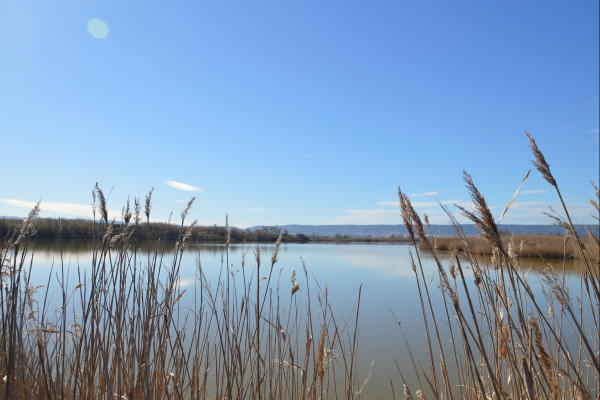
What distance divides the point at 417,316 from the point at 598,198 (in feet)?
19.7

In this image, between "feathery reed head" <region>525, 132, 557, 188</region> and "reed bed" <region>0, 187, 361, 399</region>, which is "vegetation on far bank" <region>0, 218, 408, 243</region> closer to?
"reed bed" <region>0, 187, 361, 399</region>

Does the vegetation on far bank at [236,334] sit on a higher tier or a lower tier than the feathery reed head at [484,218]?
lower

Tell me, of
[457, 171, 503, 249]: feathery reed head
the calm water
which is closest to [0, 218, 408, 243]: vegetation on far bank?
the calm water

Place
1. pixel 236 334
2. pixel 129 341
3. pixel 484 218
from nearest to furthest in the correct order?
1. pixel 484 218
2. pixel 236 334
3. pixel 129 341

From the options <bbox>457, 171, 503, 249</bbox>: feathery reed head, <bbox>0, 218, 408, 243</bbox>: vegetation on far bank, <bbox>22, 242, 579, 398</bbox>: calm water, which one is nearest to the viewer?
<bbox>457, 171, 503, 249</bbox>: feathery reed head

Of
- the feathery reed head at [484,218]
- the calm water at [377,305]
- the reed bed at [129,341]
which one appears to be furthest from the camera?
the calm water at [377,305]

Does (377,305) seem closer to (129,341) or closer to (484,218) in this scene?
(129,341)

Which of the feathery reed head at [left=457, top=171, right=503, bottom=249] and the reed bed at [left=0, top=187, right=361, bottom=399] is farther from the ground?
the feathery reed head at [left=457, top=171, right=503, bottom=249]

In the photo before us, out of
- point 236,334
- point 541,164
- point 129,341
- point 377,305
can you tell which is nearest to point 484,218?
point 541,164

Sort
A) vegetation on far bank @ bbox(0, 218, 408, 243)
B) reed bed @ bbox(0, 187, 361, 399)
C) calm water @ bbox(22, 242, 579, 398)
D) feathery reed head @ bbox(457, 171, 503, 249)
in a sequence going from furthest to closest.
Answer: calm water @ bbox(22, 242, 579, 398), vegetation on far bank @ bbox(0, 218, 408, 243), reed bed @ bbox(0, 187, 361, 399), feathery reed head @ bbox(457, 171, 503, 249)

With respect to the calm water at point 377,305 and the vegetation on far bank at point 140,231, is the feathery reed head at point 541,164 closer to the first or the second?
the calm water at point 377,305

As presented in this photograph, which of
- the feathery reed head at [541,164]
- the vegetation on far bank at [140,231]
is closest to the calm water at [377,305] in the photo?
the vegetation on far bank at [140,231]

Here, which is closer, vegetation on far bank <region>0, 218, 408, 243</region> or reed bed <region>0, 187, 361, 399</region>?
reed bed <region>0, 187, 361, 399</region>

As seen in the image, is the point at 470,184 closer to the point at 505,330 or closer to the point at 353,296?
the point at 505,330
